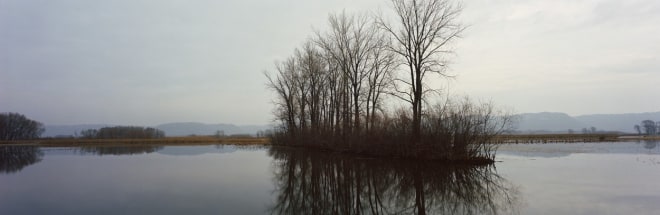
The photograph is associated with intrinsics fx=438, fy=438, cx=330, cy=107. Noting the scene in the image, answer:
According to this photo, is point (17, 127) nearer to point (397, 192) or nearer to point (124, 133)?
point (124, 133)

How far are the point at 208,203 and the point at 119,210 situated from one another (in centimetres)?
203

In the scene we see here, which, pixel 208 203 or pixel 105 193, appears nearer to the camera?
pixel 208 203

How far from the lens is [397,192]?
12797mm

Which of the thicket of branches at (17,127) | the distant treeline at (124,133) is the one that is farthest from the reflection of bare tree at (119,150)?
the thicket of branches at (17,127)

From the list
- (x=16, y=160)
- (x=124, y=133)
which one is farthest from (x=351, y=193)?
(x=124, y=133)

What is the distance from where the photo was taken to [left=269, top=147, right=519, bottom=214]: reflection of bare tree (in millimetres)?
10078

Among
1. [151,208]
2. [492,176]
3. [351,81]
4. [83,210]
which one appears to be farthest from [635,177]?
[351,81]

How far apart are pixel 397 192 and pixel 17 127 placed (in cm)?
14064

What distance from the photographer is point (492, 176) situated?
1705 centimetres

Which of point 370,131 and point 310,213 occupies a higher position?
point 370,131

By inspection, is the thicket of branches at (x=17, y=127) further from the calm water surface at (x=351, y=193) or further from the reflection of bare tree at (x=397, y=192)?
the reflection of bare tree at (x=397, y=192)

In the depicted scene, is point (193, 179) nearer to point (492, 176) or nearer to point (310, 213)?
point (310, 213)

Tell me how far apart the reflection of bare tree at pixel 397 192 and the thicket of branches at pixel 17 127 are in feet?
426

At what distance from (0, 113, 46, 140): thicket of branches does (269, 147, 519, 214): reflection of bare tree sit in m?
130
